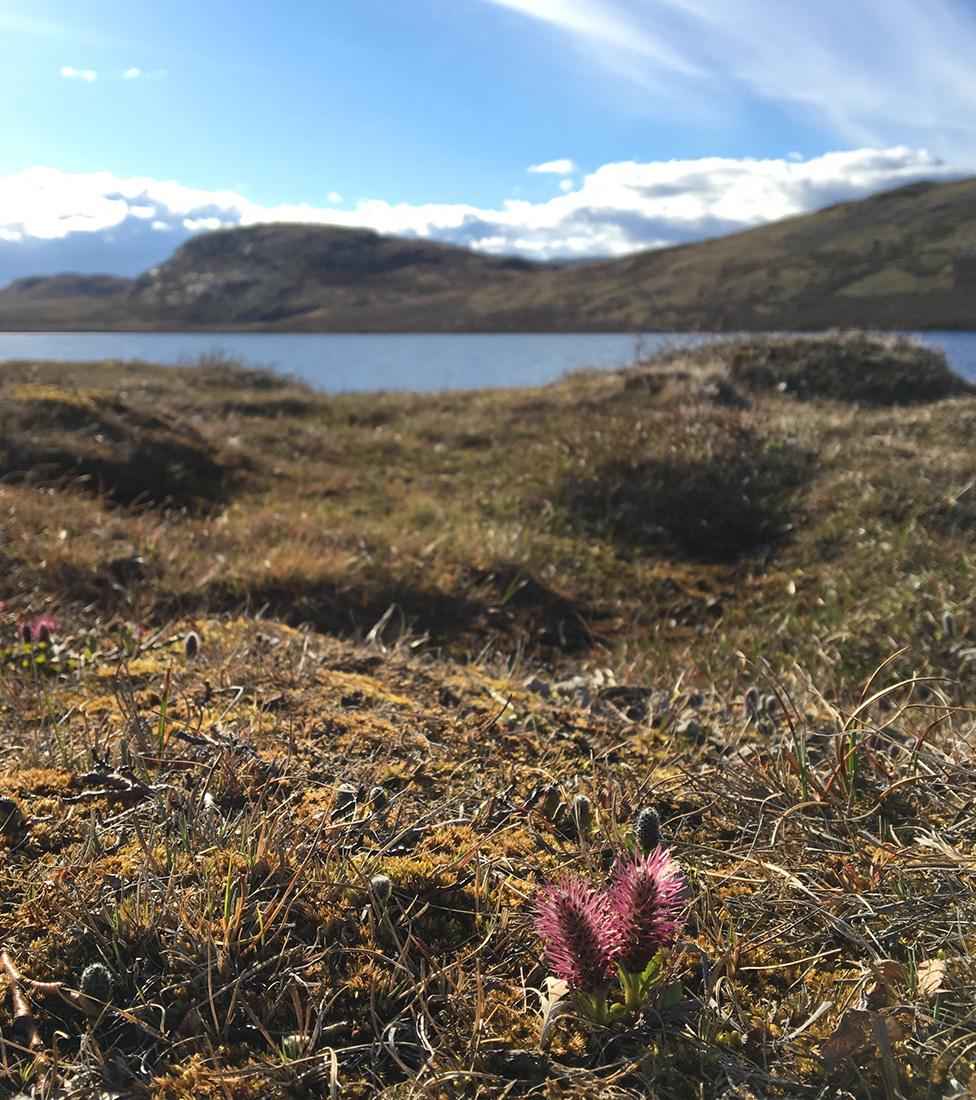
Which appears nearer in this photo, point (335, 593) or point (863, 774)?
point (863, 774)

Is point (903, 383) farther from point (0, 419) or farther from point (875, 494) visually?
point (0, 419)

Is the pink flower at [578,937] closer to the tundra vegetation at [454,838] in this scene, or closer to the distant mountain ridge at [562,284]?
the tundra vegetation at [454,838]

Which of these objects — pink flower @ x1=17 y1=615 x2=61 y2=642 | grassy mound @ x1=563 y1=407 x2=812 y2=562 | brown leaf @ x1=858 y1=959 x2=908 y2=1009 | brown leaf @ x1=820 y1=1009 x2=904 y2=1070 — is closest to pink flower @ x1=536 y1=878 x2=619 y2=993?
brown leaf @ x1=820 y1=1009 x2=904 y2=1070

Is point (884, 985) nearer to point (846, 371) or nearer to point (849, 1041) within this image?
point (849, 1041)

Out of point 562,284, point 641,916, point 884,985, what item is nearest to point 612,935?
point 641,916

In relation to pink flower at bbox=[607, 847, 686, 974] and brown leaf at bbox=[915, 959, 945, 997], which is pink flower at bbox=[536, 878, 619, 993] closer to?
pink flower at bbox=[607, 847, 686, 974]

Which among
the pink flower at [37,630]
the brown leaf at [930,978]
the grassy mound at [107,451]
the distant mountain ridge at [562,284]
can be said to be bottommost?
the brown leaf at [930,978]

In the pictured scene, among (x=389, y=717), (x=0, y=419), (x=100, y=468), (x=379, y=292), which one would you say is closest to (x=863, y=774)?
(x=389, y=717)

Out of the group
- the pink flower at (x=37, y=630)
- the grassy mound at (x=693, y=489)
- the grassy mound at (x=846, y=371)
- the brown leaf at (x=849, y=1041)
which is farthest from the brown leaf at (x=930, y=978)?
the grassy mound at (x=846, y=371)
